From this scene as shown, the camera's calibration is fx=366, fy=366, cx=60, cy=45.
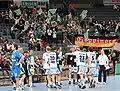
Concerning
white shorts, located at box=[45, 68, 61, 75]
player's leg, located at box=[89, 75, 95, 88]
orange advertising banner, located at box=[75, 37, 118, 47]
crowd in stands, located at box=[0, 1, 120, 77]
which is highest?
crowd in stands, located at box=[0, 1, 120, 77]

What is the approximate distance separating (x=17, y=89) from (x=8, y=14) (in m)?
12.3

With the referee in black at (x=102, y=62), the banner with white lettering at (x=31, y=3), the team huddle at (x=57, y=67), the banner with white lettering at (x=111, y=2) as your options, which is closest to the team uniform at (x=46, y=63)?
the team huddle at (x=57, y=67)

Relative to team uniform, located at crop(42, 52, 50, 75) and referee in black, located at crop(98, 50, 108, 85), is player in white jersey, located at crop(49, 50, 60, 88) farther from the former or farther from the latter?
referee in black, located at crop(98, 50, 108, 85)

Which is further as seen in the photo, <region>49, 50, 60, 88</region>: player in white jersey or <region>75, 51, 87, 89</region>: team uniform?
<region>49, 50, 60, 88</region>: player in white jersey

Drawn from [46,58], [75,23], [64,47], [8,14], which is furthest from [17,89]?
[75,23]

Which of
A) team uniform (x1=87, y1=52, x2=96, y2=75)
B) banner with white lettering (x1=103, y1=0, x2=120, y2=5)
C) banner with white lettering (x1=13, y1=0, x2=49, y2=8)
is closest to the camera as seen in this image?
team uniform (x1=87, y1=52, x2=96, y2=75)

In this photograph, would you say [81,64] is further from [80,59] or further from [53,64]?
[53,64]

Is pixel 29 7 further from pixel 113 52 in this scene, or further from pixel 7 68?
pixel 7 68

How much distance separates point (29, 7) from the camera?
96.6 feet

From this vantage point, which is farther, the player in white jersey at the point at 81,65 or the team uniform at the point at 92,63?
the team uniform at the point at 92,63

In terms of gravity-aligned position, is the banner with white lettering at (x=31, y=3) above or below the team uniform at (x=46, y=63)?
above

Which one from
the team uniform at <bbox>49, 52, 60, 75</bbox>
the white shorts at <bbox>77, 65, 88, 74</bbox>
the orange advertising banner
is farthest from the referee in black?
the orange advertising banner

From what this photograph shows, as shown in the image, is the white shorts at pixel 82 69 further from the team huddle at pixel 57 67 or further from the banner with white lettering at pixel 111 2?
the banner with white lettering at pixel 111 2

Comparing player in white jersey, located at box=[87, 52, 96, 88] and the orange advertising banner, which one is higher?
the orange advertising banner
